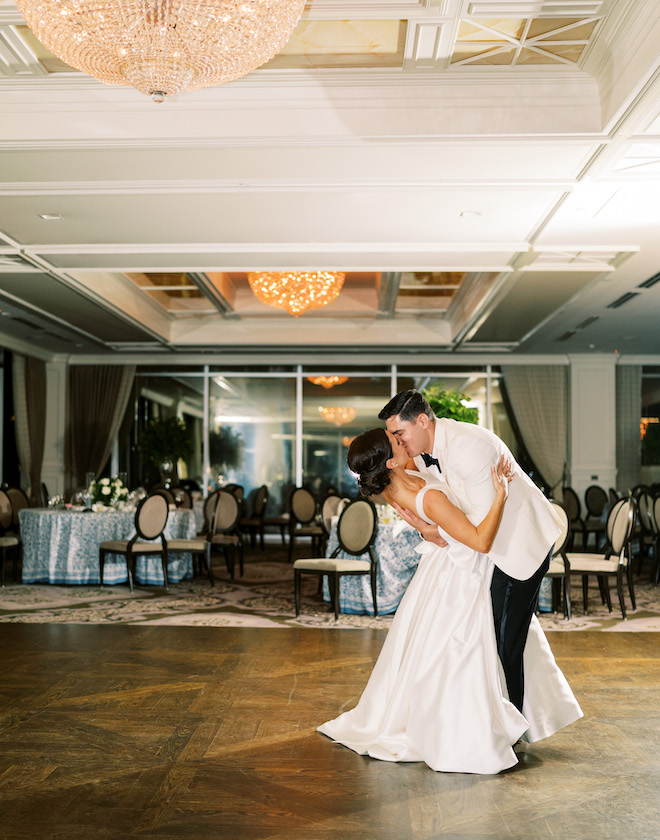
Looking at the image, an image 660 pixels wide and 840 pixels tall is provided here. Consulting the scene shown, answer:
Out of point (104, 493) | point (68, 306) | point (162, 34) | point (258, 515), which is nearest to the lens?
point (162, 34)

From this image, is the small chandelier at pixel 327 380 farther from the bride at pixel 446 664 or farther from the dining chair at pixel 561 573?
the bride at pixel 446 664

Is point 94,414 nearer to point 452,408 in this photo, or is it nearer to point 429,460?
point 452,408

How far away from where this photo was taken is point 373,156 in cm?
498

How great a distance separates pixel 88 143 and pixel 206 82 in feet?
5.58

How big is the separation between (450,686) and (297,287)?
6032 mm

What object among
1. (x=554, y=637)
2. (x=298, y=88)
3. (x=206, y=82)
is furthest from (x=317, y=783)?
(x=298, y=88)

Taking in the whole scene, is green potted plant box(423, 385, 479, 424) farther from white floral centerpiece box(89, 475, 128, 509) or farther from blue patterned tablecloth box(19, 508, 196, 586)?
white floral centerpiece box(89, 475, 128, 509)

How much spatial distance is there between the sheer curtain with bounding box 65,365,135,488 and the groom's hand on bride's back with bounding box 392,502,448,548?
10901 millimetres

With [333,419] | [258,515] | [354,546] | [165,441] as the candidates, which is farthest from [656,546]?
[165,441]

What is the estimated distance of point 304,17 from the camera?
3990 mm

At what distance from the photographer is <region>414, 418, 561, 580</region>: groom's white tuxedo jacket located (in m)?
3.28

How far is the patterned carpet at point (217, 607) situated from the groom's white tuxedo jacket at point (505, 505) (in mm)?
3250

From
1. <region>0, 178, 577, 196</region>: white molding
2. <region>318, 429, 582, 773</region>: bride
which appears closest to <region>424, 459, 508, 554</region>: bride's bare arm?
<region>318, 429, 582, 773</region>: bride

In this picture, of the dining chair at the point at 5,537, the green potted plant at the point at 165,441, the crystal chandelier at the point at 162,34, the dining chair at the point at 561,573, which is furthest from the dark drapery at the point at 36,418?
the crystal chandelier at the point at 162,34
